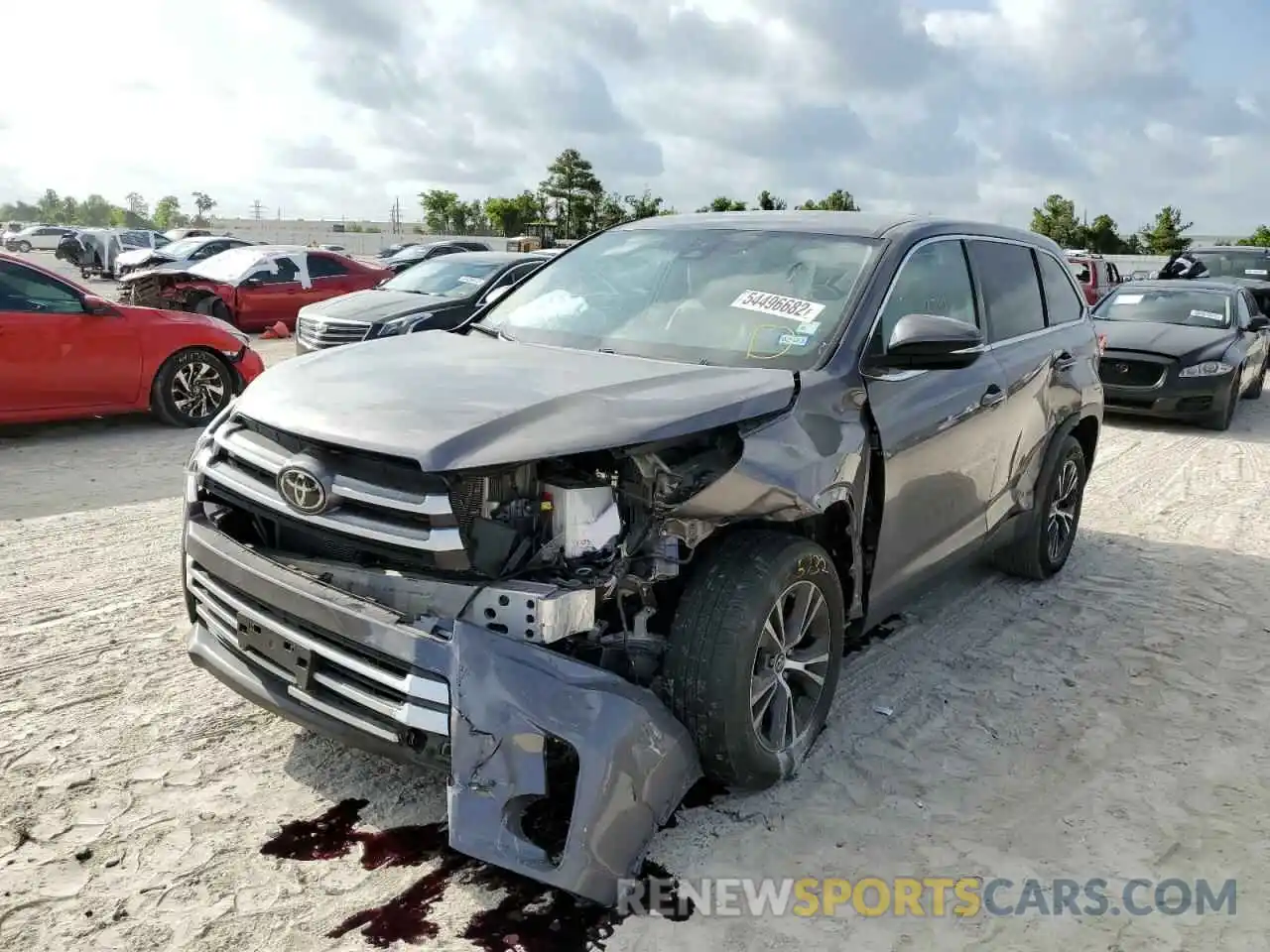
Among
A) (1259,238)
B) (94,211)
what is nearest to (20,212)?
(94,211)

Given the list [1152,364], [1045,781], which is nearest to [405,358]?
[1045,781]

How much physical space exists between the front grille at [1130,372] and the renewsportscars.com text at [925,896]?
28.4 feet

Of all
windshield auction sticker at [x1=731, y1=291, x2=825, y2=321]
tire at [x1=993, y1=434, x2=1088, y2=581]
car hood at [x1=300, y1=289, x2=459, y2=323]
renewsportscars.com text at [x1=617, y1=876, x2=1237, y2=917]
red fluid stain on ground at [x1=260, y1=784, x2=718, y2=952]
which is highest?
windshield auction sticker at [x1=731, y1=291, x2=825, y2=321]

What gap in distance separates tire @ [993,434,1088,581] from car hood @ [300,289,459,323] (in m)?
6.83

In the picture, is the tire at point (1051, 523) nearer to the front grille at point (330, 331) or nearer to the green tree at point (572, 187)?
the front grille at point (330, 331)

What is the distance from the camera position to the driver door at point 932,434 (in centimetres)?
365

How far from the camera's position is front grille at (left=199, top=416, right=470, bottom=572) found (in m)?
2.67

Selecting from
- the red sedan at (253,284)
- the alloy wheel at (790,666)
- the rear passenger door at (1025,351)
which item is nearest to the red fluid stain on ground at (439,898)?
the alloy wheel at (790,666)

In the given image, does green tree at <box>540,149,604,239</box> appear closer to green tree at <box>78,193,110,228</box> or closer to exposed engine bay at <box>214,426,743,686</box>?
exposed engine bay at <box>214,426,743,686</box>

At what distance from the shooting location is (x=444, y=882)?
278 cm

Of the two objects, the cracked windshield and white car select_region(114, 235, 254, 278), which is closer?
the cracked windshield

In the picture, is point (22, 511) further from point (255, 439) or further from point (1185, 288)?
point (1185, 288)

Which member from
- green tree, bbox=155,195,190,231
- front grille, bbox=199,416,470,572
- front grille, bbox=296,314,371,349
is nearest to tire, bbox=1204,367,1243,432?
front grille, bbox=296,314,371,349

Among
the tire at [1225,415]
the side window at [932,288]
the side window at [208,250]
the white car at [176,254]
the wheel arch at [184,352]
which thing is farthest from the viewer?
the side window at [208,250]
